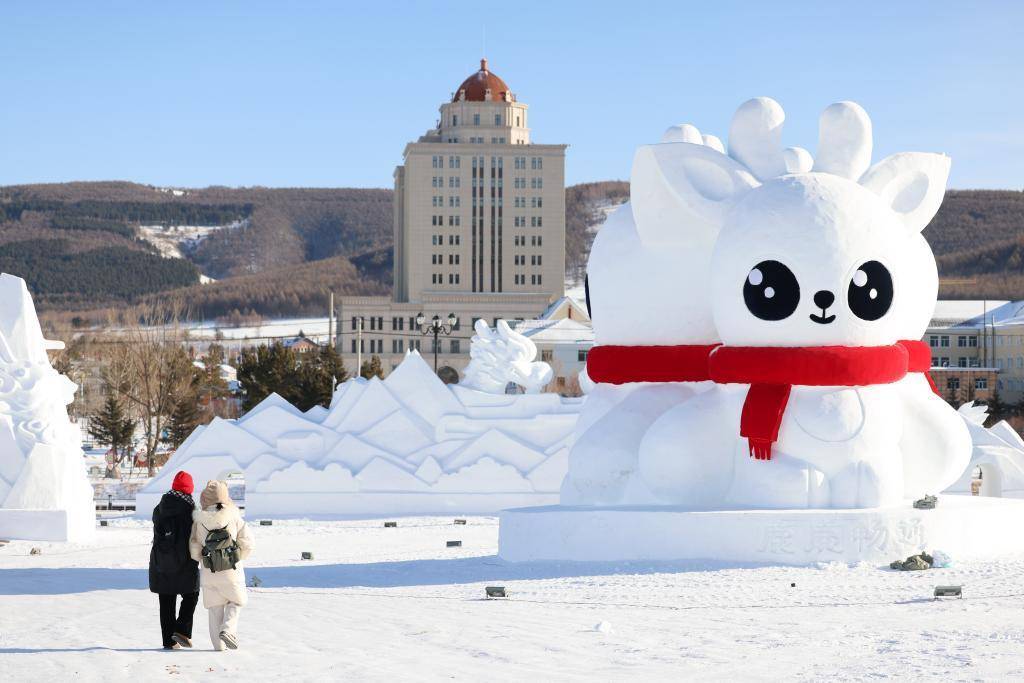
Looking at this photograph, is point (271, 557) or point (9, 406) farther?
point (9, 406)

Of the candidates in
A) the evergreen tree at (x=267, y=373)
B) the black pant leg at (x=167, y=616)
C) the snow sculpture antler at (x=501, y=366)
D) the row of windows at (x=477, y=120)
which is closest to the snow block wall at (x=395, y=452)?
the snow sculpture antler at (x=501, y=366)

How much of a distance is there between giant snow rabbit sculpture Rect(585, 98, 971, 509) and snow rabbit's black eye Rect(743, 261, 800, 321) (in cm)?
1

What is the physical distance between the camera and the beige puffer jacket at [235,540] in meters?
10.7

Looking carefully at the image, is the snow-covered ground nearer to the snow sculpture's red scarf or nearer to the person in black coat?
the person in black coat

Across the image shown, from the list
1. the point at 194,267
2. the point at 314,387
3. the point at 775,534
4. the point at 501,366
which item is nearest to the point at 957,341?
the point at 314,387

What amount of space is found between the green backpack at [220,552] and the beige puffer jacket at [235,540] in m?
0.04

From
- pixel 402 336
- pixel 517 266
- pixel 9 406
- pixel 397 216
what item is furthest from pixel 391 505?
pixel 397 216

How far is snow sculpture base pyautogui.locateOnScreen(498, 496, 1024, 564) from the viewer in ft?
49.1

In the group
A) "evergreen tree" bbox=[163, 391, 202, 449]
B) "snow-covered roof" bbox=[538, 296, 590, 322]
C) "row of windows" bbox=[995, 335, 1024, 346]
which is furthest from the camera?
"snow-covered roof" bbox=[538, 296, 590, 322]

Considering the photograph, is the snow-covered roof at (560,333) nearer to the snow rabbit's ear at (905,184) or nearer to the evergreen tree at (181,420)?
the evergreen tree at (181,420)

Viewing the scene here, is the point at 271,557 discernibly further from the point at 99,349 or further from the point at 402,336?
the point at 402,336

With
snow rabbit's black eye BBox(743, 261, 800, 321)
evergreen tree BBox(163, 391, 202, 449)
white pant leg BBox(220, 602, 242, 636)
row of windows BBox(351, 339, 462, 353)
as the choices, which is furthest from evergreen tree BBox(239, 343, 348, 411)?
row of windows BBox(351, 339, 462, 353)

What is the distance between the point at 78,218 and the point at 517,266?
9586 centimetres

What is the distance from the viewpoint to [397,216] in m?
130
